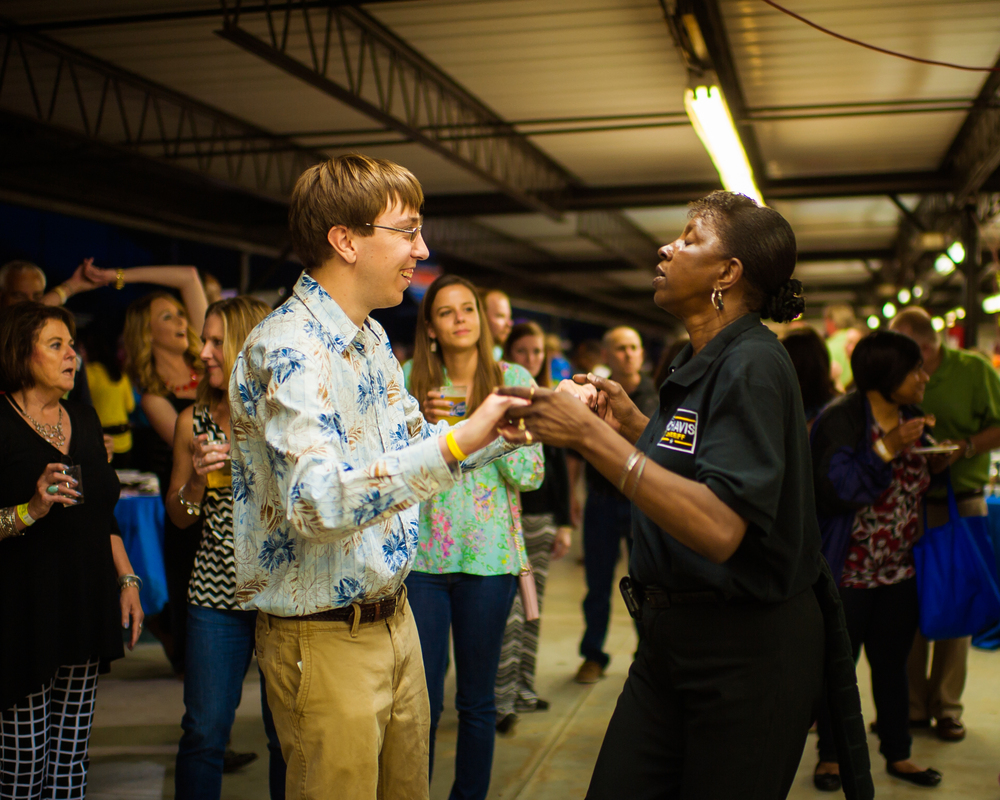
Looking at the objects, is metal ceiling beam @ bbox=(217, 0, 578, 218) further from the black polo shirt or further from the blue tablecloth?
the black polo shirt

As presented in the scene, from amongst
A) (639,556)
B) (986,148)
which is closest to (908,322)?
(639,556)

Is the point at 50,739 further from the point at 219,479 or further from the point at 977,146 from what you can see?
the point at 977,146

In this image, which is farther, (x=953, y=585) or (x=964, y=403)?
(x=964, y=403)

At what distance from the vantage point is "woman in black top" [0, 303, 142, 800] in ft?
7.70

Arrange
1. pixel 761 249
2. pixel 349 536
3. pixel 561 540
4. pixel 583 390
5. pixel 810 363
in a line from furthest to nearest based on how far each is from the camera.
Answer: pixel 561 540
pixel 810 363
pixel 583 390
pixel 761 249
pixel 349 536

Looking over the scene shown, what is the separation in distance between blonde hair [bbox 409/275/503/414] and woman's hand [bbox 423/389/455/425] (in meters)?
0.07

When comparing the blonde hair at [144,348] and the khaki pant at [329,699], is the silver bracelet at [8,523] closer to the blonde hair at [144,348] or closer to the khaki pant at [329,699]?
the khaki pant at [329,699]

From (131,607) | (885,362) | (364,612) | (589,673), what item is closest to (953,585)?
(885,362)

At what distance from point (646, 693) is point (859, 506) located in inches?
63.1

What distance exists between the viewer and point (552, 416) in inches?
59.2

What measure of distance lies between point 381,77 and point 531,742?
18.0 ft

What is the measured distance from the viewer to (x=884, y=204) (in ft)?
40.9

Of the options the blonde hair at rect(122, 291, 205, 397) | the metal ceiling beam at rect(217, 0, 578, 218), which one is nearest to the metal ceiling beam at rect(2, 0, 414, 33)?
the metal ceiling beam at rect(217, 0, 578, 218)

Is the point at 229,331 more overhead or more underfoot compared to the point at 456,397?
more overhead
